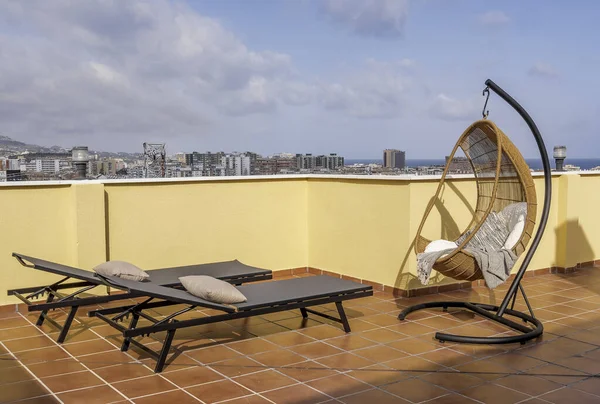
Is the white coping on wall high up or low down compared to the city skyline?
down

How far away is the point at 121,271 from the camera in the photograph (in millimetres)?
4785

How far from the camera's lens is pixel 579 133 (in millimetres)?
25672

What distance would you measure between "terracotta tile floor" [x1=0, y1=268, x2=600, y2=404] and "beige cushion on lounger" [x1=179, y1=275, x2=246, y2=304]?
0.39 meters

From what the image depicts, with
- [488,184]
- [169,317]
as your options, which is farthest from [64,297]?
[488,184]

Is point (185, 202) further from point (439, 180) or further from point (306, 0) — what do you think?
point (306, 0)

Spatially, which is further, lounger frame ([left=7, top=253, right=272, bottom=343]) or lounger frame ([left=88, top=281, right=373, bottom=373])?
lounger frame ([left=7, top=253, right=272, bottom=343])

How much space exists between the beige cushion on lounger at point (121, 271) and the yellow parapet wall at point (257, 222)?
117 centimetres

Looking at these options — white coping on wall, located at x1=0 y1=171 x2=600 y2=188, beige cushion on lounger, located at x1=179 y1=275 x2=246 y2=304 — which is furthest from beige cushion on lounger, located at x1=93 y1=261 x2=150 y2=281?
white coping on wall, located at x1=0 y1=171 x2=600 y2=188

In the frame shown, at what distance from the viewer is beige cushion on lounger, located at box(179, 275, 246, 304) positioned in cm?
427

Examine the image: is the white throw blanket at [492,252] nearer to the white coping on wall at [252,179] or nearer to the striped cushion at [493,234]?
the striped cushion at [493,234]

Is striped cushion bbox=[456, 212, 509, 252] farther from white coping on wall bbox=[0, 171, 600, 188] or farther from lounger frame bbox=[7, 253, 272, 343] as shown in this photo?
lounger frame bbox=[7, 253, 272, 343]

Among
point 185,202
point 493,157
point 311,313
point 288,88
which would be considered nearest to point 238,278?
point 311,313

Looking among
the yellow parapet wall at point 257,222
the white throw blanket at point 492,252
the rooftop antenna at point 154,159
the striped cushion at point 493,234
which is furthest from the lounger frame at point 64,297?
the rooftop antenna at point 154,159

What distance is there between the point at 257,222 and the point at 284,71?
34.6m
